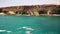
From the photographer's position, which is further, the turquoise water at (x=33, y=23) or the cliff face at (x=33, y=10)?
the cliff face at (x=33, y=10)

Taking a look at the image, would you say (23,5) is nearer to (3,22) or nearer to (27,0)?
(27,0)

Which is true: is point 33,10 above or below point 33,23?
above

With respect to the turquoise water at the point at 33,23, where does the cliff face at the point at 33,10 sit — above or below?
above

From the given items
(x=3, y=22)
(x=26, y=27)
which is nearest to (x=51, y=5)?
(x=26, y=27)

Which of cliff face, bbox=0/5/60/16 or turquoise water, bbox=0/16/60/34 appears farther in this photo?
cliff face, bbox=0/5/60/16

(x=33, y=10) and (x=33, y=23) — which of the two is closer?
(x=33, y=23)
